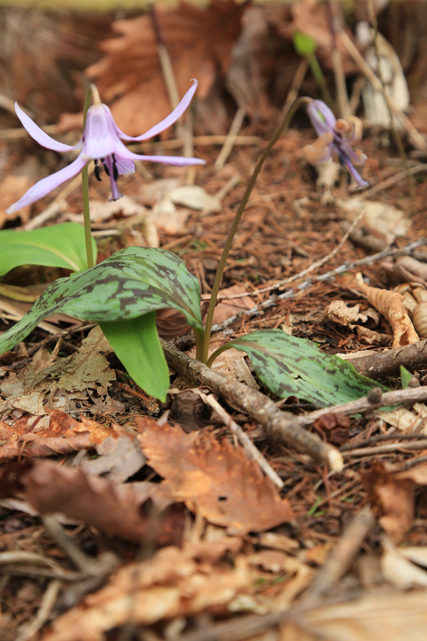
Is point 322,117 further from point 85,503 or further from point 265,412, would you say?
point 85,503

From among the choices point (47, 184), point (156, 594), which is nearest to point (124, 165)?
point (47, 184)

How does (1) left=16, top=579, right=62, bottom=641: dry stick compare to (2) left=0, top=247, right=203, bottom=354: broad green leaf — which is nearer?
(1) left=16, top=579, right=62, bottom=641: dry stick

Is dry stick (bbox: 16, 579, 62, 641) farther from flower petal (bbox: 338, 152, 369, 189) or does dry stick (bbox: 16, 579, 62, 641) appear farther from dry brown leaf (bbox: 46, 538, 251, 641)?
flower petal (bbox: 338, 152, 369, 189)

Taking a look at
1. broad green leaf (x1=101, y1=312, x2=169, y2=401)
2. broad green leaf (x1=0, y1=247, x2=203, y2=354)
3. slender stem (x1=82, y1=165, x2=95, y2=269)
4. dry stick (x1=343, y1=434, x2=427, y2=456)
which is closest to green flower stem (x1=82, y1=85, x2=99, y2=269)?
slender stem (x1=82, y1=165, x2=95, y2=269)

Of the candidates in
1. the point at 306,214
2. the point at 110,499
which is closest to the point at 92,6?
the point at 306,214

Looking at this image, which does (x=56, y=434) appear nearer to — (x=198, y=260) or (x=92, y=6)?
(x=198, y=260)
